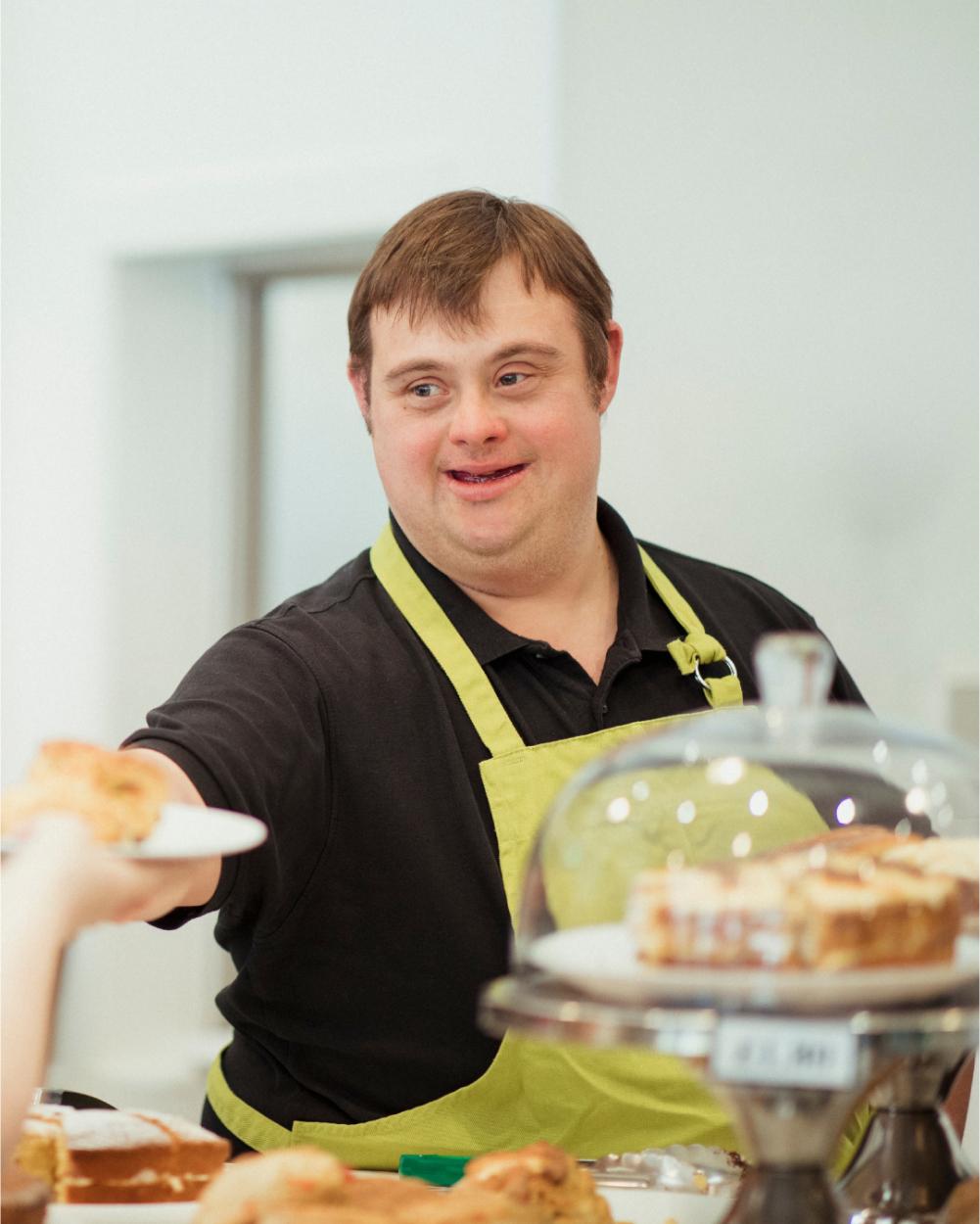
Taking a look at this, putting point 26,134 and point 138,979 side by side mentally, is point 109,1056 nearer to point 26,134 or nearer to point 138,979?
point 138,979

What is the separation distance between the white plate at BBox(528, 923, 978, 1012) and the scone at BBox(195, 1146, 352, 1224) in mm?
148

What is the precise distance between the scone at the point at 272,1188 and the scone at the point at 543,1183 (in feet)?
0.29

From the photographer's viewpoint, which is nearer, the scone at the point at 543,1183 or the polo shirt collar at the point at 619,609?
the scone at the point at 543,1183

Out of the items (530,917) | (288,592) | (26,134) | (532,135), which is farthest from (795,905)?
(26,134)

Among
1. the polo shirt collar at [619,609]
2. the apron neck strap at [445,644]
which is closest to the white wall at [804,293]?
the polo shirt collar at [619,609]

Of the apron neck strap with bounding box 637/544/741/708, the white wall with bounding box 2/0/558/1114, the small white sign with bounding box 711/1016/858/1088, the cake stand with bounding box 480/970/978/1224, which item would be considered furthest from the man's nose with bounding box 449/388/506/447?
the white wall with bounding box 2/0/558/1114

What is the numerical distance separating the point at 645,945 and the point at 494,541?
93 centimetres

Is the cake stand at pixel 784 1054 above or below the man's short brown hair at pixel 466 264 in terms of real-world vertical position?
below

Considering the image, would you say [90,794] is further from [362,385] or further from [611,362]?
[611,362]

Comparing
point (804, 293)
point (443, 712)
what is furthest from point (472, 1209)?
point (804, 293)

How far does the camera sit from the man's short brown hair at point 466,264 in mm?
1611

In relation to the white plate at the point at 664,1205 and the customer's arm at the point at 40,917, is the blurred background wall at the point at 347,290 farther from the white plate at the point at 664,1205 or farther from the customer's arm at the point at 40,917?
the customer's arm at the point at 40,917

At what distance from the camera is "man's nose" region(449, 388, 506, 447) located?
1604mm

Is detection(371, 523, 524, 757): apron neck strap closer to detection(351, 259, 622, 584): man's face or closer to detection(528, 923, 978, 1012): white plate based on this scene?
detection(351, 259, 622, 584): man's face
